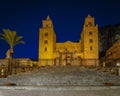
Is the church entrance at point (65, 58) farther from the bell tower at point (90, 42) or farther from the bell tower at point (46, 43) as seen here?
Result: the bell tower at point (90, 42)

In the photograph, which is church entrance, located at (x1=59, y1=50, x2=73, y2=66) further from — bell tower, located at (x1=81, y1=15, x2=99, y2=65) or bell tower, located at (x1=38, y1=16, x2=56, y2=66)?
bell tower, located at (x1=81, y1=15, x2=99, y2=65)

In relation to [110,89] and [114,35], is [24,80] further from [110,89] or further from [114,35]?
[114,35]

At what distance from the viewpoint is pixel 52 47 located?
174 feet

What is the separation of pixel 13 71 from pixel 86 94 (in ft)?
70.7

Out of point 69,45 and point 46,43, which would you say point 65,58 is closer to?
point 69,45

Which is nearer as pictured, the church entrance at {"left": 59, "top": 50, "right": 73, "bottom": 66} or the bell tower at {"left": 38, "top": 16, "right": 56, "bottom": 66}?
the church entrance at {"left": 59, "top": 50, "right": 73, "bottom": 66}

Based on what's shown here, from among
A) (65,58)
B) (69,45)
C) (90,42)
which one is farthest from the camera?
(69,45)

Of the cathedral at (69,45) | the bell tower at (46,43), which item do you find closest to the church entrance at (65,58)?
the cathedral at (69,45)

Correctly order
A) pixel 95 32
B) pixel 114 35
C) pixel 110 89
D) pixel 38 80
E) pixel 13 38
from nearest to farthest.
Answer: pixel 110 89 → pixel 38 80 → pixel 13 38 → pixel 95 32 → pixel 114 35

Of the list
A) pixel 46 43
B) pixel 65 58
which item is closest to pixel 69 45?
pixel 46 43

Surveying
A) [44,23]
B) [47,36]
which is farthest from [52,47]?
[44,23]

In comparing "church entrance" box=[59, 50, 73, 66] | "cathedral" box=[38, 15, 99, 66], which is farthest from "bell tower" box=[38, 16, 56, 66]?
"church entrance" box=[59, 50, 73, 66]

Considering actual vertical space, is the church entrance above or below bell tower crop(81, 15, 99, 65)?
below

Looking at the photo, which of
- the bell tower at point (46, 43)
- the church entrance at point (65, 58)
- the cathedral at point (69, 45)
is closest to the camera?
the church entrance at point (65, 58)
